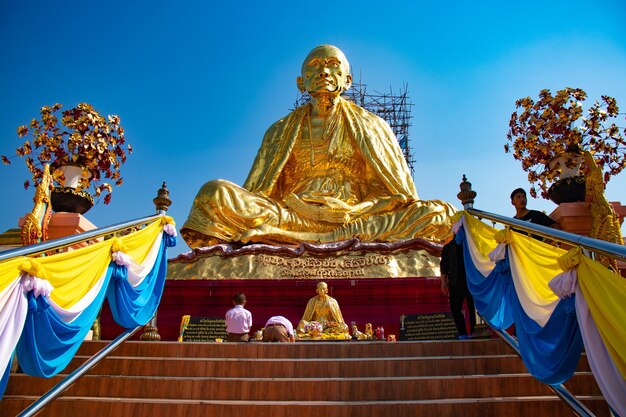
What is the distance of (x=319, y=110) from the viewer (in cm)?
1160

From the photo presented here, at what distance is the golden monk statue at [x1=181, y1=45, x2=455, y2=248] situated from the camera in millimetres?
9492

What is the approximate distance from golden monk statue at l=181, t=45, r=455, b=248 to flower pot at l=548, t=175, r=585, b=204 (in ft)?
6.37

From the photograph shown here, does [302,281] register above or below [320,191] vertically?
below

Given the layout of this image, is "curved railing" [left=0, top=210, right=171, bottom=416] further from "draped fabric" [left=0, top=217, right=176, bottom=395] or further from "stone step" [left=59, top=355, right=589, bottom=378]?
"stone step" [left=59, top=355, right=589, bottom=378]

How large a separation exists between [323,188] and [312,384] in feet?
22.5

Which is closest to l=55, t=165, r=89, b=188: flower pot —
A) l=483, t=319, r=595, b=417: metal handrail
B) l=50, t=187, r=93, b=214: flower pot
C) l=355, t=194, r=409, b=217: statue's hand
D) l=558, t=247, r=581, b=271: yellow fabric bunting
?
l=50, t=187, r=93, b=214: flower pot

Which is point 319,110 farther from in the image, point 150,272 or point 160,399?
point 160,399

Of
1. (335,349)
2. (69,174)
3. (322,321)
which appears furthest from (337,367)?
(69,174)

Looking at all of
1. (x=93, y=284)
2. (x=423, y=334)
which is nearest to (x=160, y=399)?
(x=93, y=284)

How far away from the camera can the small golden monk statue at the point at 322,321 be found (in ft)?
21.2

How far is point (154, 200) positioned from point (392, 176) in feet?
18.3

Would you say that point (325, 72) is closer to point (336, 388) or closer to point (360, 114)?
point (360, 114)

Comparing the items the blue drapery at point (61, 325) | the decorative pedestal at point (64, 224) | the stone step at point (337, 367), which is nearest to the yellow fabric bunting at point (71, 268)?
the blue drapery at point (61, 325)

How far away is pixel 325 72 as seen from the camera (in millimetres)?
11438
